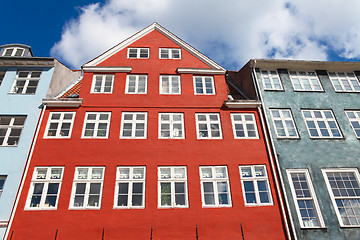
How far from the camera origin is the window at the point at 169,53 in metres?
19.5

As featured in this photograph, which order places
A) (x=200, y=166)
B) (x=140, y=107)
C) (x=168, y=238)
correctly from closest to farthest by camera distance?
(x=168, y=238) → (x=200, y=166) → (x=140, y=107)

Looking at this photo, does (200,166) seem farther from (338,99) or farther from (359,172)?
(338,99)

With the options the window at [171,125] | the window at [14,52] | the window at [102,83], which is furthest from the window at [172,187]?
the window at [14,52]

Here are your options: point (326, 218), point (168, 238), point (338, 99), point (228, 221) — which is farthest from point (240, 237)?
point (338, 99)

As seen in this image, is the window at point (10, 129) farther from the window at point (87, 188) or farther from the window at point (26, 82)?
the window at point (87, 188)

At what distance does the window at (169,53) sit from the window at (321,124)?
32.9 feet

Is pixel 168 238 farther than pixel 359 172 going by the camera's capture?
No

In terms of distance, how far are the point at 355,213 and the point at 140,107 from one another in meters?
13.8

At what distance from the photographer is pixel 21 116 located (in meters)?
15.7

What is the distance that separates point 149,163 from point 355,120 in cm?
1422

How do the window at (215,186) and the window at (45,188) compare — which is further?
the window at (215,186)

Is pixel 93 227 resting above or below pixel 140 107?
below

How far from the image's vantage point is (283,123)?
16781mm

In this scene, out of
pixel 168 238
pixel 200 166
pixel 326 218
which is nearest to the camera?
pixel 168 238
